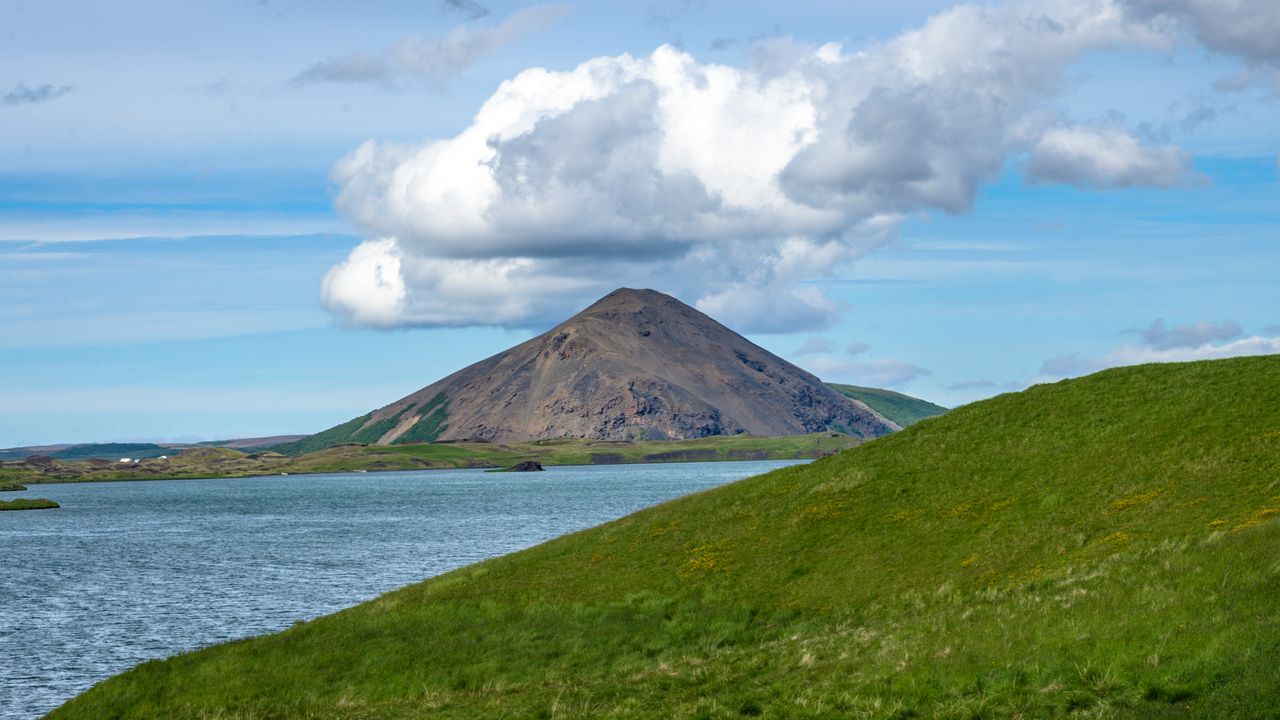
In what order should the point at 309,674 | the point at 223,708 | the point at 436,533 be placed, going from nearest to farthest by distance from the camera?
1. the point at 223,708
2. the point at 309,674
3. the point at 436,533

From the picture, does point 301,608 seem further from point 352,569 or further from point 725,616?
point 725,616

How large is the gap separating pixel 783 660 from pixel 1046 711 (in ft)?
34.8

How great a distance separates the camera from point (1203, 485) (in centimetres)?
4603

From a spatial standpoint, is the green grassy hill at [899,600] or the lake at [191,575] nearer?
the green grassy hill at [899,600]

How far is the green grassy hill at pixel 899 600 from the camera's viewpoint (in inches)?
1102

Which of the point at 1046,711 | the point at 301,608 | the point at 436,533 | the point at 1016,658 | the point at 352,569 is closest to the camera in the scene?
the point at 1046,711

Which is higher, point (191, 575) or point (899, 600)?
point (899, 600)

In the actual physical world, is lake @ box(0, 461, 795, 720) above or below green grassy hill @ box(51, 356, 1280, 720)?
below

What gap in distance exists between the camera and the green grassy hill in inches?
1102

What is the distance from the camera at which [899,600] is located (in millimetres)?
42281

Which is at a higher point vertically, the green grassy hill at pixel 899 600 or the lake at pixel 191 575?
the green grassy hill at pixel 899 600

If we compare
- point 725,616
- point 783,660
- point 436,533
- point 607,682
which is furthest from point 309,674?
point 436,533

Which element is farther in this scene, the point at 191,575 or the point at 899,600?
the point at 191,575

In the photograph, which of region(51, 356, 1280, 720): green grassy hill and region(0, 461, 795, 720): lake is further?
region(0, 461, 795, 720): lake
